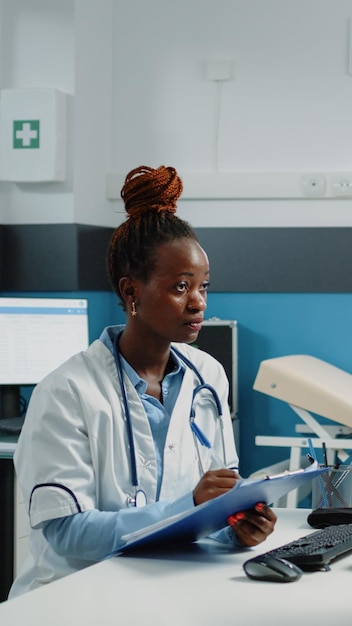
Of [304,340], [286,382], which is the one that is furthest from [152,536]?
[304,340]

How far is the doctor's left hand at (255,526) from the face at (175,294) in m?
0.36

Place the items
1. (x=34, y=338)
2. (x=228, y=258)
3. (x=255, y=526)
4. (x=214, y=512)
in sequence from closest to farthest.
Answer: (x=214, y=512) → (x=255, y=526) → (x=34, y=338) → (x=228, y=258)

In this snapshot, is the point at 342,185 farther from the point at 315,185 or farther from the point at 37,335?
the point at 37,335

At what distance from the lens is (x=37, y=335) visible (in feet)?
12.1

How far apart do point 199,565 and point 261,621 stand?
0.32 metres

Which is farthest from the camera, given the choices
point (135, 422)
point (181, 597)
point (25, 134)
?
point (25, 134)

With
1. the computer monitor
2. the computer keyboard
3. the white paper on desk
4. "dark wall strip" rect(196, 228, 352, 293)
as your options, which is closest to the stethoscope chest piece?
the white paper on desk

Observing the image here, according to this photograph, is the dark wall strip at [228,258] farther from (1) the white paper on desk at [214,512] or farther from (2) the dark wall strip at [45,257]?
(1) the white paper on desk at [214,512]

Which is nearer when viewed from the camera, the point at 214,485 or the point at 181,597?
the point at 181,597

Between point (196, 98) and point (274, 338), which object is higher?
point (196, 98)

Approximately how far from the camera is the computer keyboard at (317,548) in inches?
66.8

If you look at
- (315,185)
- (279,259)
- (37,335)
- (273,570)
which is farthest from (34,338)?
(273,570)

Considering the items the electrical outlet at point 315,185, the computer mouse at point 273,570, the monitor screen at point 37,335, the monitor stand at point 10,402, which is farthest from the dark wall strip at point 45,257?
the computer mouse at point 273,570

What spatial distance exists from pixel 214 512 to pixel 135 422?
1.02 feet
